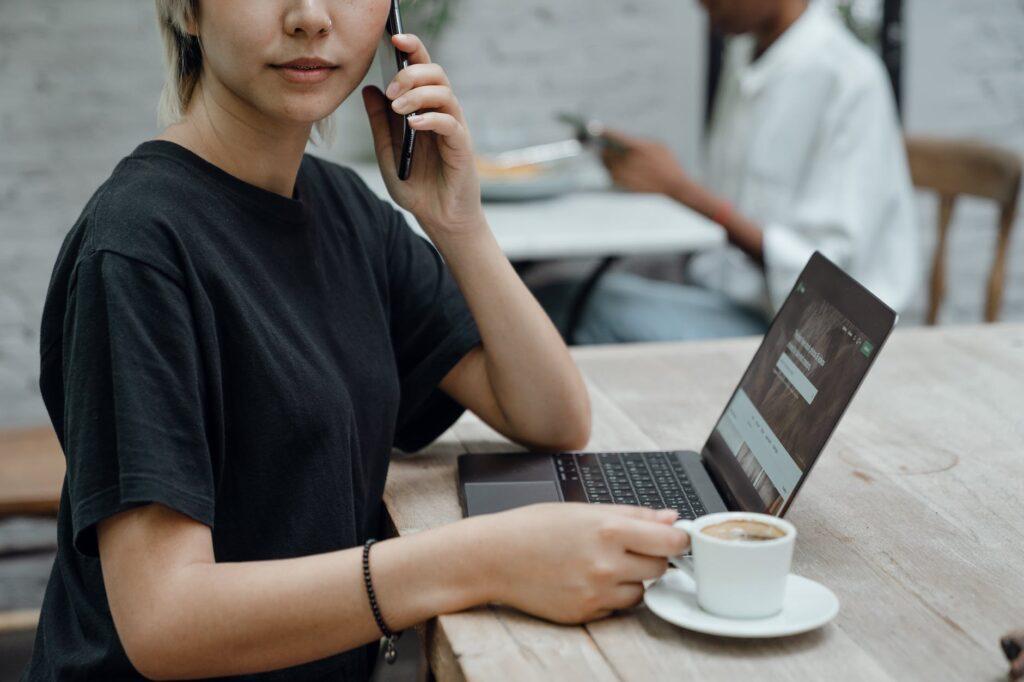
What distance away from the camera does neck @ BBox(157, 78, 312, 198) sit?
1004 mm

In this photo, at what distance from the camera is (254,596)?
2.62 feet

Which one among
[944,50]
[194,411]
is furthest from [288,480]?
[944,50]

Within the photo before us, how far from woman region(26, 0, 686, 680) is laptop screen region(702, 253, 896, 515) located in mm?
146

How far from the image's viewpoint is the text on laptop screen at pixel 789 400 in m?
0.88

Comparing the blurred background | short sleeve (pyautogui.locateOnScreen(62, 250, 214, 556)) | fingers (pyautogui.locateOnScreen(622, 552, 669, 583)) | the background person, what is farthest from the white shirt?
short sleeve (pyautogui.locateOnScreen(62, 250, 214, 556))

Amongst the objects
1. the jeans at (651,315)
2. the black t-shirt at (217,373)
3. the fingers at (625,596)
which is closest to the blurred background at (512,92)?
the jeans at (651,315)

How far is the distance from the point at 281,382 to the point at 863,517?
0.49 m

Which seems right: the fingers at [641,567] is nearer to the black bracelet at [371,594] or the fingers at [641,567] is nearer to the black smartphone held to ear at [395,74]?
the black bracelet at [371,594]

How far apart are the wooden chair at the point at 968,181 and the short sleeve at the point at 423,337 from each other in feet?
5.19

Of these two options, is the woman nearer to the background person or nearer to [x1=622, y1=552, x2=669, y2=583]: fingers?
[x1=622, y1=552, x2=669, y2=583]: fingers

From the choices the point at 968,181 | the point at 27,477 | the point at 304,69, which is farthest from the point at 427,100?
the point at 968,181

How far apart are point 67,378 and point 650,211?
182 cm

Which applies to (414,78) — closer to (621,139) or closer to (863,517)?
(863,517)

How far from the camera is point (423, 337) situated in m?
1.21
